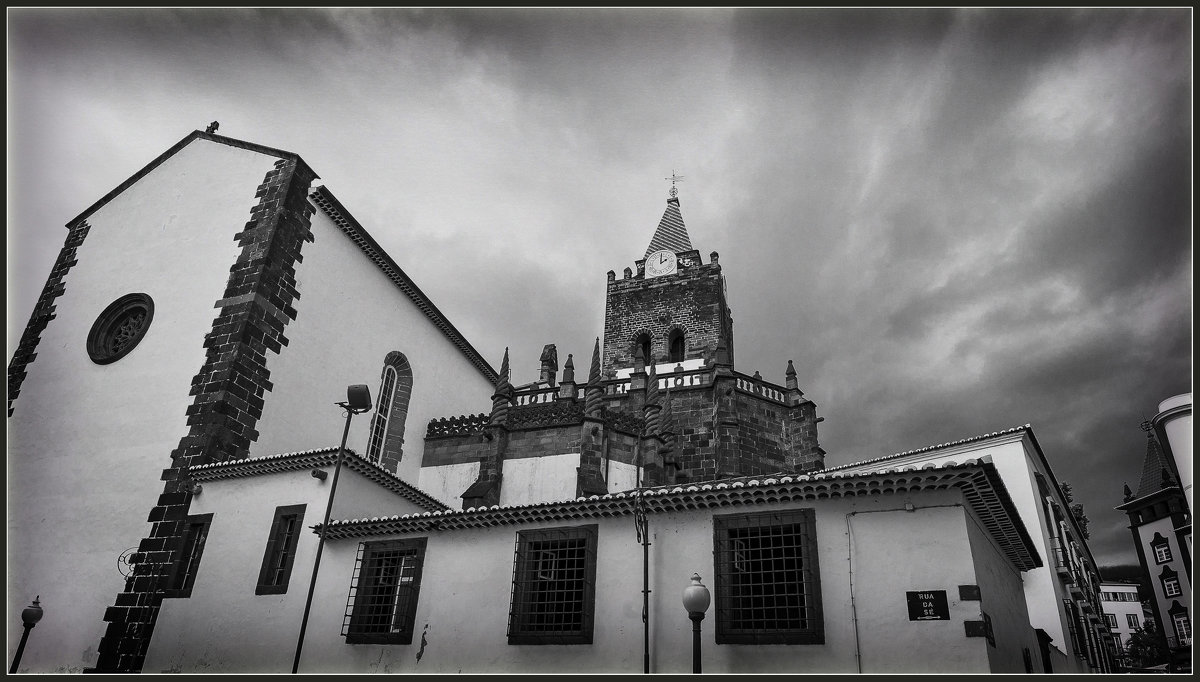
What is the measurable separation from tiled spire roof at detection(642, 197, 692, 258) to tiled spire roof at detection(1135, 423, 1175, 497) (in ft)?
115

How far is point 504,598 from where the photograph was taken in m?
11.5

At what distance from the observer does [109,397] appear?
17266 mm

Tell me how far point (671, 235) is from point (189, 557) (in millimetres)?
29398

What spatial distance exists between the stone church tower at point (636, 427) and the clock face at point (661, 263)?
2.58 m

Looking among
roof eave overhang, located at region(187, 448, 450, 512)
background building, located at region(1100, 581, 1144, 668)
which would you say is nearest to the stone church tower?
roof eave overhang, located at region(187, 448, 450, 512)

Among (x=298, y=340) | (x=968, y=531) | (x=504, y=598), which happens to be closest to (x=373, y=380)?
(x=298, y=340)

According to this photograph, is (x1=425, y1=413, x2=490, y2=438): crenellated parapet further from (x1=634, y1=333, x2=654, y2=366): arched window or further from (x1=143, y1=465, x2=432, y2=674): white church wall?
(x1=634, y1=333, x2=654, y2=366): arched window

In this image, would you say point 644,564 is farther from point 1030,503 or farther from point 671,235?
point 671,235

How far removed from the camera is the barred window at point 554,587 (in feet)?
36.1

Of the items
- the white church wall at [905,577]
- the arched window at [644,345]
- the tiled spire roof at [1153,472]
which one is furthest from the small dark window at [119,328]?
the tiled spire roof at [1153,472]

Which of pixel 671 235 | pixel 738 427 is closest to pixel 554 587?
pixel 738 427

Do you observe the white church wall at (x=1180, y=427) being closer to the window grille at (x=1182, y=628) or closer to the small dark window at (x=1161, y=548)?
the window grille at (x=1182, y=628)

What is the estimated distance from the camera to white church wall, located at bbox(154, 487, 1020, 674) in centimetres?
940

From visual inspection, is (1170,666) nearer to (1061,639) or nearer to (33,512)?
(1061,639)
